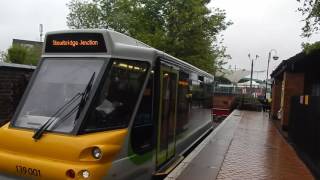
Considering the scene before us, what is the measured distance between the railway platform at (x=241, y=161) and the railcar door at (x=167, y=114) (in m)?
0.43

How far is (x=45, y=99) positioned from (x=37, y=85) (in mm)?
409

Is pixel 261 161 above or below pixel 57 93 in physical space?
below

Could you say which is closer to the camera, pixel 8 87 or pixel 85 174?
pixel 85 174

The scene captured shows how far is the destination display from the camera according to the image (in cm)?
815

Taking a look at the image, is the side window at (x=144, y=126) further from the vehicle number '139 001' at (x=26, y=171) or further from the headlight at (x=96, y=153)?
the vehicle number '139 001' at (x=26, y=171)

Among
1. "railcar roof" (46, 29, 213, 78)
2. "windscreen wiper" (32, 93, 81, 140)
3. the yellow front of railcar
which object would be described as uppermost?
"railcar roof" (46, 29, 213, 78)

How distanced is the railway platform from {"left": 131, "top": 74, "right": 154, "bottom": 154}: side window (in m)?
1.07

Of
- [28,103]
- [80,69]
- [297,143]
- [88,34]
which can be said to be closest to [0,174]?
[28,103]

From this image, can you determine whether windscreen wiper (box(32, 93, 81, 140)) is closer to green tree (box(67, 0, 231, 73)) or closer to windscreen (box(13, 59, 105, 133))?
windscreen (box(13, 59, 105, 133))

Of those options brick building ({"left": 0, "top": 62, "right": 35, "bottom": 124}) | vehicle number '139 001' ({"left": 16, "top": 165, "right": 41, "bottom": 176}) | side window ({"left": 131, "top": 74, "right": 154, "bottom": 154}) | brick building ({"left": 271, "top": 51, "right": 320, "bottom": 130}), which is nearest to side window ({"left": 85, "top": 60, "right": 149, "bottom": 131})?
side window ({"left": 131, "top": 74, "right": 154, "bottom": 154})

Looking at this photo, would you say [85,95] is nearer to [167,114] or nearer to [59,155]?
[59,155]

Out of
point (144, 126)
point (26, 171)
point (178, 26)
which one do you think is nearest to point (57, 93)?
point (26, 171)

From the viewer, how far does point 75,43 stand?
27.5ft

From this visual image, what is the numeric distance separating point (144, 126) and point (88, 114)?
145 centimetres
